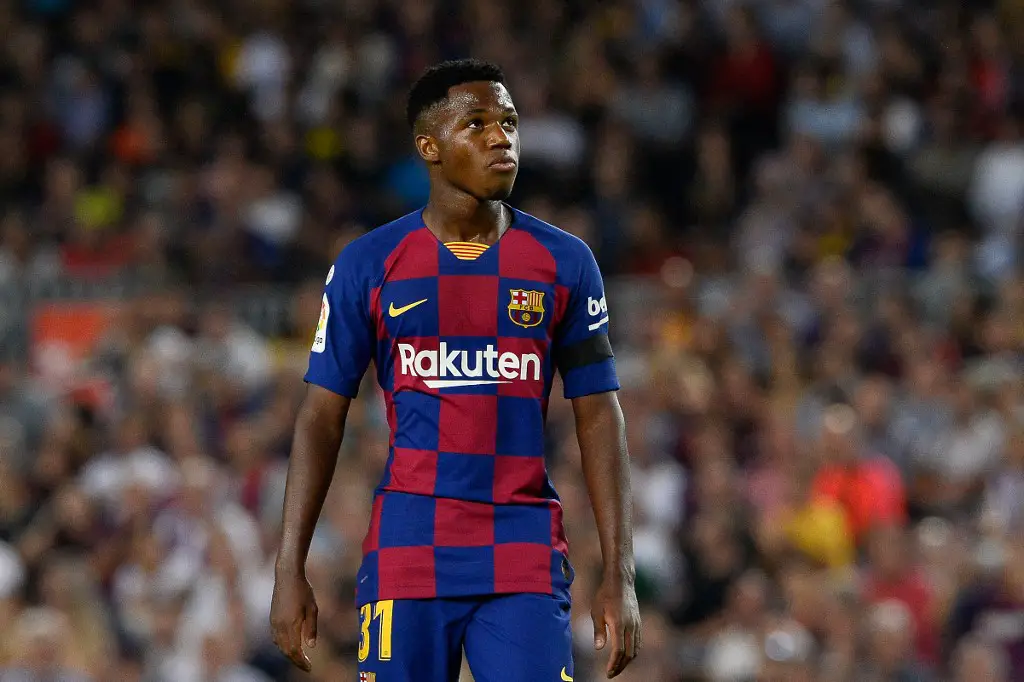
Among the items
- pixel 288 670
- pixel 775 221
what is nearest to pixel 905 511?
pixel 775 221

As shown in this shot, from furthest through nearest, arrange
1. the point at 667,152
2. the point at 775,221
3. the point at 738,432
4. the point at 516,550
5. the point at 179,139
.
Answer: the point at 179,139 → the point at 667,152 → the point at 775,221 → the point at 738,432 → the point at 516,550

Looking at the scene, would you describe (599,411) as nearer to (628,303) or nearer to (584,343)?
(584,343)

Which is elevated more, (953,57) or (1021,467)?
(953,57)

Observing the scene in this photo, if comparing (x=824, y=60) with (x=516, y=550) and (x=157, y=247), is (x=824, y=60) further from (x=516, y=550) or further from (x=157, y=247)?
(x=516, y=550)

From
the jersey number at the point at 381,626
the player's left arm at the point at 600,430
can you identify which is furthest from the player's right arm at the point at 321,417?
the player's left arm at the point at 600,430

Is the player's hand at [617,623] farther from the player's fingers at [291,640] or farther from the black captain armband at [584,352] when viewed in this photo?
the player's fingers at [291,640]

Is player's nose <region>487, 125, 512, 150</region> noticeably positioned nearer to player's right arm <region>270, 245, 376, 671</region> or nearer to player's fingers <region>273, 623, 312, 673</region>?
player's right arm <region>270, 245, 376, 671</region>

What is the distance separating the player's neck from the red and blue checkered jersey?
37mm

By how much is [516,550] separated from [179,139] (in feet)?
33.5

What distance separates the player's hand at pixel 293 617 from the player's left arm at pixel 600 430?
77 centimetres

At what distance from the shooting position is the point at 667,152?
12.5 m

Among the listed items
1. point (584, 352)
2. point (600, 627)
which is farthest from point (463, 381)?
point (600, 627)

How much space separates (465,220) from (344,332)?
45 cm

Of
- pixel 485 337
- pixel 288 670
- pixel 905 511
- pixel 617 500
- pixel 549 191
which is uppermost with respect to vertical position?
pixel 549 191
